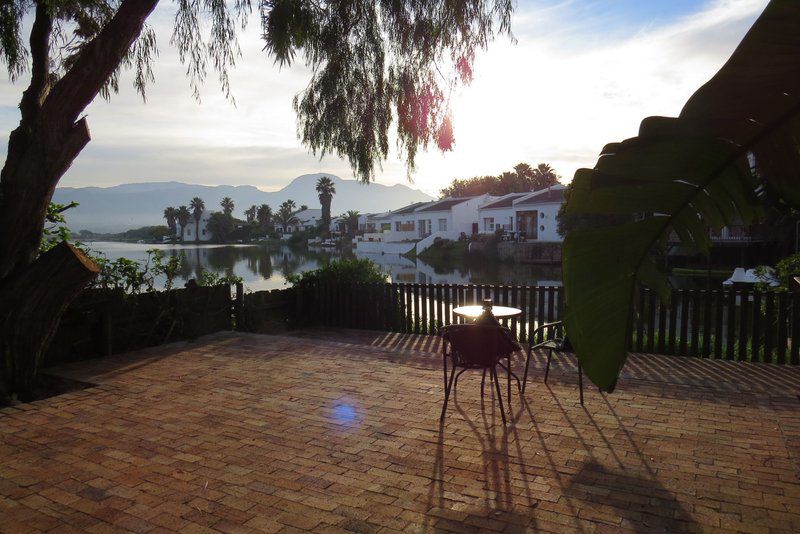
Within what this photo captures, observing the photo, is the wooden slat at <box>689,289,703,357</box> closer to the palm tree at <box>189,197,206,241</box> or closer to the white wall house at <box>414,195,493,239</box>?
the white wall house at <box>414,195,493,239</box>

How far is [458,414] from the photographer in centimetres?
471

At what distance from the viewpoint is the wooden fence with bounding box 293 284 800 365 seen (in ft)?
22.8

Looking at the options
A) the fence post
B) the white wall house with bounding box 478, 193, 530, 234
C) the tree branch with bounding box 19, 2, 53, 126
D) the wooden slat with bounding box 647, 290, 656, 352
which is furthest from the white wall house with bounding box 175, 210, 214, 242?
the wooden slat with bounding box 647, 290, 656, 352

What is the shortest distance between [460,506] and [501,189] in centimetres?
7323

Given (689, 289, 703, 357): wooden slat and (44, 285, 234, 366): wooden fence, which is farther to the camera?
(689, 289, 703, 357): wooden slat

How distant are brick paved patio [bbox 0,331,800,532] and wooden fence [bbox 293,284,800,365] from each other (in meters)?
0.95

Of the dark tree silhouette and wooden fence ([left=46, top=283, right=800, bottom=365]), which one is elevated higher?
the dark tree silhouette

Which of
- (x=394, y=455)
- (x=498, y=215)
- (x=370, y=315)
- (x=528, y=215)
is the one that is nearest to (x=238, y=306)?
(x=370, y=315)

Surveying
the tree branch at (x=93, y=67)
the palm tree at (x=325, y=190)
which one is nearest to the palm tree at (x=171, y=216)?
the palm tree at (x=325, y=190)

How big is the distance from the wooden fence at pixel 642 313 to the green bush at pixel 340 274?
19 centimetres

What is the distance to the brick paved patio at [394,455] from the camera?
9.75 ft

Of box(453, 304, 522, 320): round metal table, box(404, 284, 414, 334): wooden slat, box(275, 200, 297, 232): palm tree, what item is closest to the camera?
box(453, 304, 522, 320): round metal table

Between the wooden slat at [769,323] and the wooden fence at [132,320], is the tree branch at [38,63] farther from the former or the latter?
the wooden slat at [769,323]

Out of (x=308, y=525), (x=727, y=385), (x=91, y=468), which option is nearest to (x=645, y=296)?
(x=727, y=385)
